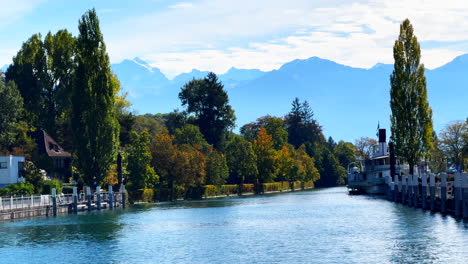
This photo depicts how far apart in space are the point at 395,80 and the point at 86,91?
3805 centimetres

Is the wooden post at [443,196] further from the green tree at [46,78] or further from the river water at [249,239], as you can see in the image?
the green tree at [46,78]

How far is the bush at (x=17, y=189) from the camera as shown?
7569 centimetres

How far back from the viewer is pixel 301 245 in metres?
40.7

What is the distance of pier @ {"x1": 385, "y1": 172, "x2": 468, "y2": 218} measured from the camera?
48.8 meters

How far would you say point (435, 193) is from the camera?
6141 centimetres

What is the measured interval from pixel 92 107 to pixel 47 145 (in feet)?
73.2

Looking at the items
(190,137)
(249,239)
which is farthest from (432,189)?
(190,137)

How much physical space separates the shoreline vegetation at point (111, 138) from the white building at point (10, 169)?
0.94m

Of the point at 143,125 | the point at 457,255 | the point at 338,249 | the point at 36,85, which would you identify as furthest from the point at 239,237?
the point at 143,125

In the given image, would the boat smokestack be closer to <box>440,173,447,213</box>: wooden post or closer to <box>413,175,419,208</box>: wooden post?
<box>413,175,419,208</box>: wooden post

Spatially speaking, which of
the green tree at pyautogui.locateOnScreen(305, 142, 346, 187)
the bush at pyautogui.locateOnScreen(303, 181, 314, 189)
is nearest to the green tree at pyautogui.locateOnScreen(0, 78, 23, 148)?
the bush at pyautogui.locateOnScreen(303, 181, 314, 189)

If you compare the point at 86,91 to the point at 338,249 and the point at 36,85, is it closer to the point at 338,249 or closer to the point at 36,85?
the point at 36,85

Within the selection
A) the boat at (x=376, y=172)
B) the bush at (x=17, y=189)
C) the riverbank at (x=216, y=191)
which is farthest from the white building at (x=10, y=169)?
the boat at (x=376, y=172)

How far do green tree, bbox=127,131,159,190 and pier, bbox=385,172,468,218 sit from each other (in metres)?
34.3
